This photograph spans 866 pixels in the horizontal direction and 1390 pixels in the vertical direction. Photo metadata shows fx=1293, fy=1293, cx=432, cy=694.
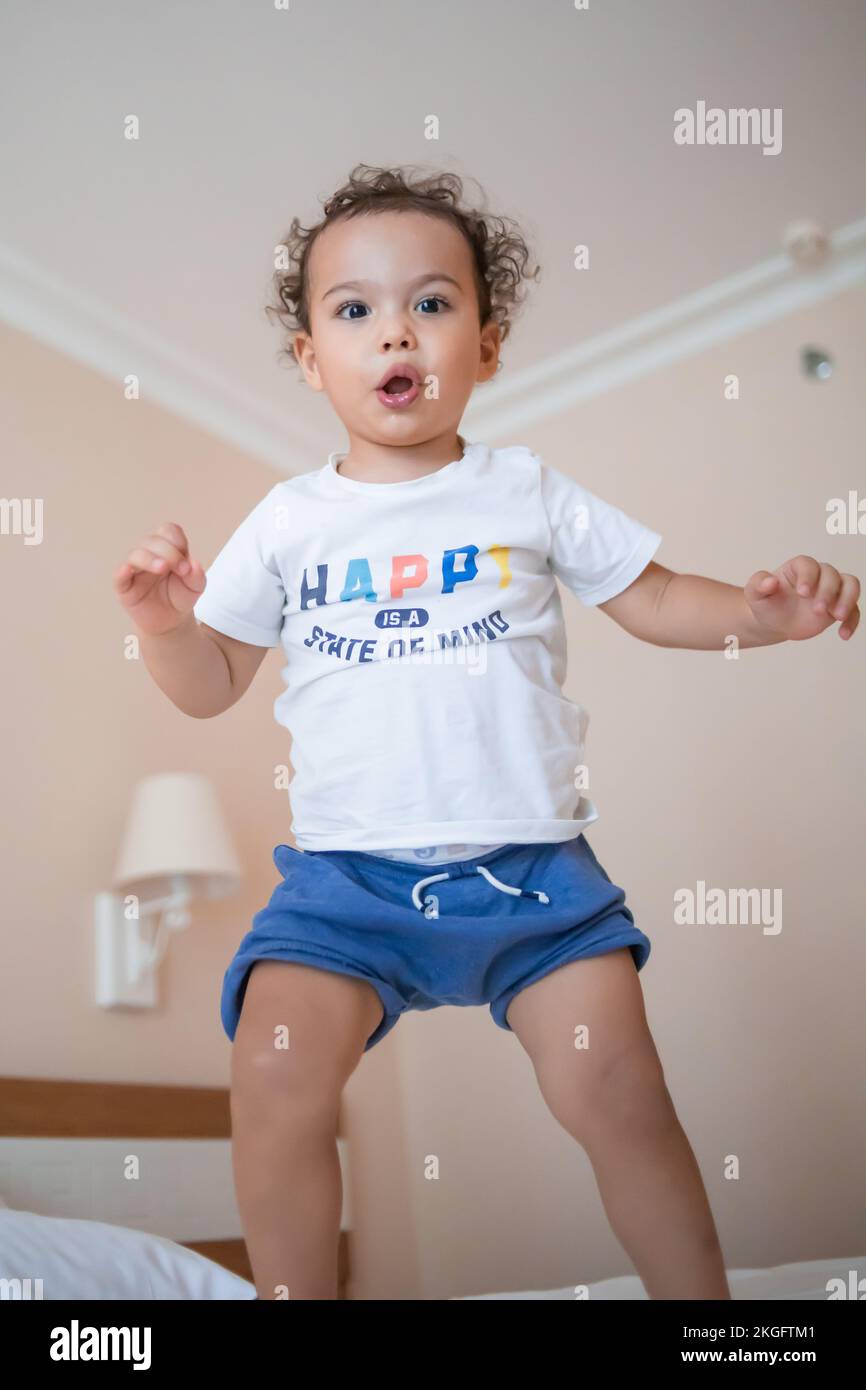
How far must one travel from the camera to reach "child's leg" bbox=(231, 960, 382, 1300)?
2.63ft

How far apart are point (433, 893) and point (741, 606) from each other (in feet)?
1.05

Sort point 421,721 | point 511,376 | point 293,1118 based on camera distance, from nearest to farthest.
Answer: point 293,1118, point 421,721, point 511,376

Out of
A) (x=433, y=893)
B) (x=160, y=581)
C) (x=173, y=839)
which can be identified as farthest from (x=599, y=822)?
(x=160, y=581)

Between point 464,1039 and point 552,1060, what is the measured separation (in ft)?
4.80

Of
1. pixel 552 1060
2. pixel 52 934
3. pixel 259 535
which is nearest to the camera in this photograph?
pixel 552 1060

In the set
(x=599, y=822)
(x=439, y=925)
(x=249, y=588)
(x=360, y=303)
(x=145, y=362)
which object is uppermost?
(x=145, y=362)

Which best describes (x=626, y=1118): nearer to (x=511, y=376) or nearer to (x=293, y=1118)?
(x=293, y=1118)

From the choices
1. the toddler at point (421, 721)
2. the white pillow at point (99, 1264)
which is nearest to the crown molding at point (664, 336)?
the toddler at point (421, 721)

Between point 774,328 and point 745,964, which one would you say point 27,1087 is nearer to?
point 745,964

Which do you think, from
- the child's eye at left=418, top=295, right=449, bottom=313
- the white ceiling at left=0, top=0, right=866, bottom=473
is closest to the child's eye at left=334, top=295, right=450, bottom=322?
the child's eye at left=418, top=295, right=449, bottom=313

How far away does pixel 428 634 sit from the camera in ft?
3.14

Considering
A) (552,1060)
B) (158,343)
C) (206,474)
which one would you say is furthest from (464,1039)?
(552,1060)

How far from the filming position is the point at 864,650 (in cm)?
207

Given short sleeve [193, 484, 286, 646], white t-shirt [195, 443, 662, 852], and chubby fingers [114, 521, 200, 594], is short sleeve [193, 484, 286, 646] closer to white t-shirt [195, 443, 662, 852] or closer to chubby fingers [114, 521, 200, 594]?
white t-shirt [195, 443, 662, 852]
